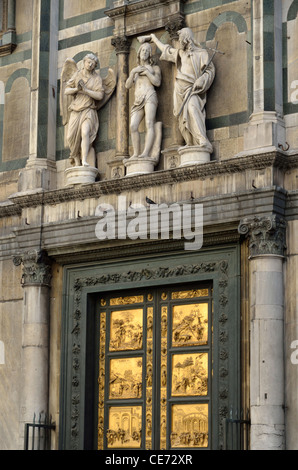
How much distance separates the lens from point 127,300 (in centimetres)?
2025

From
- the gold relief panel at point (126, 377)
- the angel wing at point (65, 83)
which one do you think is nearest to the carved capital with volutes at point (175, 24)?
the angel wing at point (65, 83)

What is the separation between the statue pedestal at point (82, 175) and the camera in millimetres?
20562

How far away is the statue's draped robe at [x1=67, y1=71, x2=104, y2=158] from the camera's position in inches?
822

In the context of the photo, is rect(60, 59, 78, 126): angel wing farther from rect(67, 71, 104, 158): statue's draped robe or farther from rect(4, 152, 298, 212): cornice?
rect(4, 152, 298, 212): cornice

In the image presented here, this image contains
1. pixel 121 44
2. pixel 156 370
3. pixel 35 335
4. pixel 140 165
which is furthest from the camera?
pixel 121 44

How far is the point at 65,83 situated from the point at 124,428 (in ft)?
21.5

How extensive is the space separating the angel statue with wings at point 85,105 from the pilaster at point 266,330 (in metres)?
3.87

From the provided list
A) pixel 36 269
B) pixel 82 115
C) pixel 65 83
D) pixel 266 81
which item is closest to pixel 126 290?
pixel 36 269

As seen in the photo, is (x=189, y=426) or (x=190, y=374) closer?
(x=189, y=426)

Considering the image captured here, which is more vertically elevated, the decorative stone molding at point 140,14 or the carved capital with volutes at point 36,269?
the decorative stone molding at point 140,14

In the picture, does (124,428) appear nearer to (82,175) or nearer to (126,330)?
(126,330)

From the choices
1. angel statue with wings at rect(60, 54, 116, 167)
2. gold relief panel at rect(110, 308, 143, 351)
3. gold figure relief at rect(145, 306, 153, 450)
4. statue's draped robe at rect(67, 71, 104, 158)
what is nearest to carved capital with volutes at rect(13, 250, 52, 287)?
gold relief panel at rect(110, 308, 143, 351)

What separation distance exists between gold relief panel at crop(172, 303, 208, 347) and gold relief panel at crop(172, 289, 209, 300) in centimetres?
16

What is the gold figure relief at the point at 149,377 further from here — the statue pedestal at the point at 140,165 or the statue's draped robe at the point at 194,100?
the statue's draped robe at the point at 194,100
